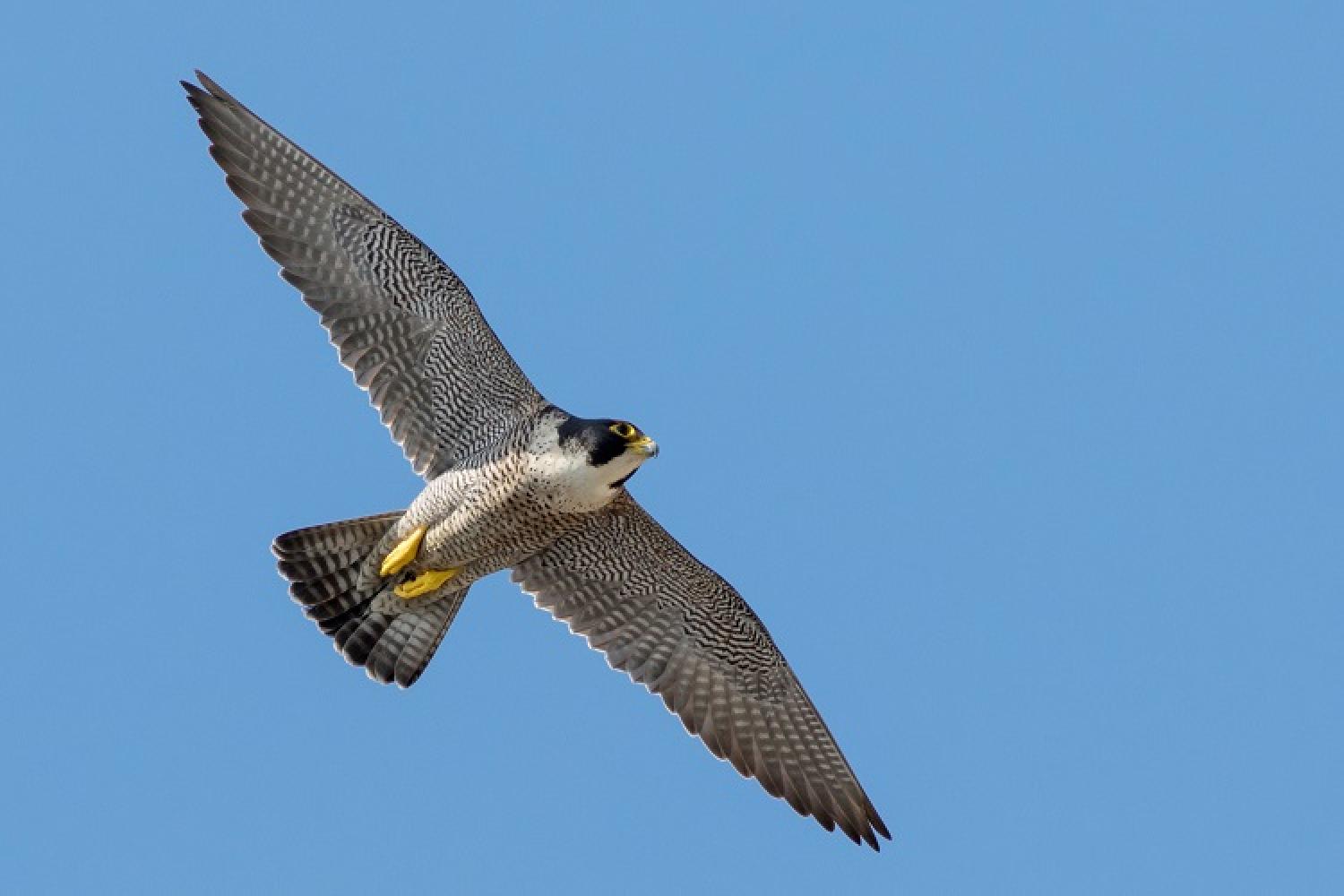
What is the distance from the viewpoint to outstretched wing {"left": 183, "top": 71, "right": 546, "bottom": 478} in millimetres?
15969

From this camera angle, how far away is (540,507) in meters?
15.6


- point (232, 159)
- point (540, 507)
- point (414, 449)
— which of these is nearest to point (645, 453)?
point (540, 507)

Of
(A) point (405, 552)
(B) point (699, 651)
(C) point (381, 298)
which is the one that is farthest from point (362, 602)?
(B) point (699, 651)

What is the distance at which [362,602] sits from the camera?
16.5 meters

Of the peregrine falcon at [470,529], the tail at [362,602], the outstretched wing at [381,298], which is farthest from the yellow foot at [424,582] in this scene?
the outstretched wing at [381,298]

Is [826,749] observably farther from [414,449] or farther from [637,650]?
[414,449]

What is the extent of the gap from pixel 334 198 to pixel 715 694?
4315mm

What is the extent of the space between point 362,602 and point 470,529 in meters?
1.25

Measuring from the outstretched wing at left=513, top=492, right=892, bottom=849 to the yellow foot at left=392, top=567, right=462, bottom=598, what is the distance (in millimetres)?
691

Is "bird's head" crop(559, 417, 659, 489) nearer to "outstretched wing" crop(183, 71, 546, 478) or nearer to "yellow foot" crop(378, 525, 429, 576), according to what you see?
"outstretched wing" crop(183, 71, 546, 478)

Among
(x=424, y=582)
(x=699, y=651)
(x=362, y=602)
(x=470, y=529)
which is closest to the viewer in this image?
(x=470, y=529)

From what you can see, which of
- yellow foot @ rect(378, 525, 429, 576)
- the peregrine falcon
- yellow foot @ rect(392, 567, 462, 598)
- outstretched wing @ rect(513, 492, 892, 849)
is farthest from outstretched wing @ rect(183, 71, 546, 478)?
outstretched wing @ rect(513, 492, 892, 849)

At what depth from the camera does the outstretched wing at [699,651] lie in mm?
16484

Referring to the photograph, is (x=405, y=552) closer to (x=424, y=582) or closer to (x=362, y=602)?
(x=424, y=582)
